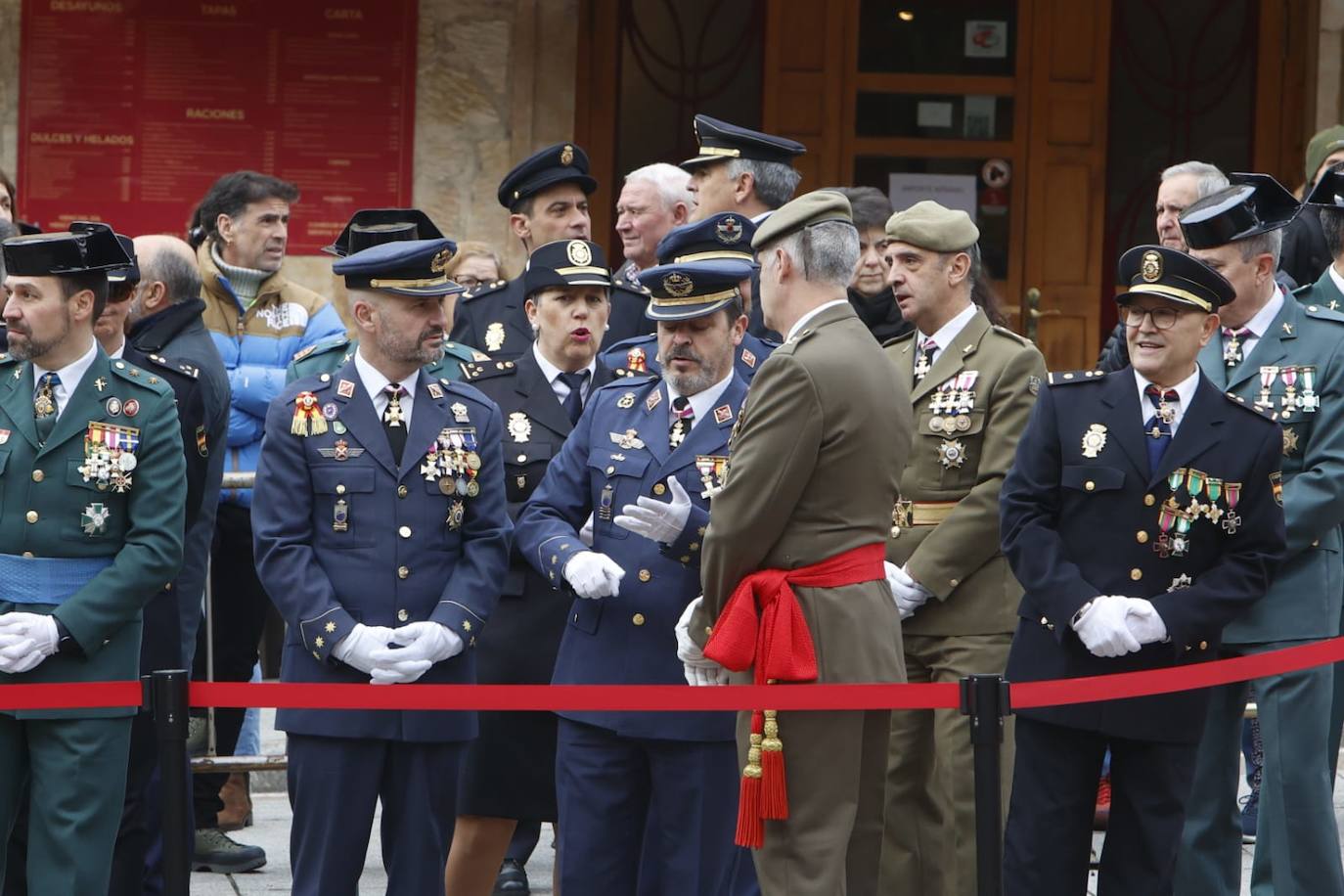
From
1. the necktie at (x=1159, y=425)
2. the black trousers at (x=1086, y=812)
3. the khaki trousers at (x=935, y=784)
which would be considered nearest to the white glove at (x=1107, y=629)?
the black trousers at (x=1086, y=812)

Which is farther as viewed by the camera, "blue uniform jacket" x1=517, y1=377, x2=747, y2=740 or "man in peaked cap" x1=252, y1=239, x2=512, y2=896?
"blue uniform jacket" x1=517, y1=377, x2=747, y2=740

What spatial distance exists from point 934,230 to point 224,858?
3127 millimetres

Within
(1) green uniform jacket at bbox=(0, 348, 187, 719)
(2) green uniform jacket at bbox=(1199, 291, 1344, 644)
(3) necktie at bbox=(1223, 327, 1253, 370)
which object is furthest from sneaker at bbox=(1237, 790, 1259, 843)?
(1) green uniform jacket at bbox=(0, 348, 187, 719)

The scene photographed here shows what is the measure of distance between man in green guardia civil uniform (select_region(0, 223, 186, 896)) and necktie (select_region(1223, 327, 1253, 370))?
2984 mm

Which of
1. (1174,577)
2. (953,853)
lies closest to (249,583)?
(953,853)

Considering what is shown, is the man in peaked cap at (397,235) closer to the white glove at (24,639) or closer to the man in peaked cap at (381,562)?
the man in peaked cap at (381,562)

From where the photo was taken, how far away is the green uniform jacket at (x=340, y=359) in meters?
6.78

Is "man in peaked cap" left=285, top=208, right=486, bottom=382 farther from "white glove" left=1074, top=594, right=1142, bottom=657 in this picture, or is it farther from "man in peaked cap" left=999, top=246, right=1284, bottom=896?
"white glove" left=1074, top=594, right=1142, bottom=657

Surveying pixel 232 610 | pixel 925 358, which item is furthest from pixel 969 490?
pixel 232 610

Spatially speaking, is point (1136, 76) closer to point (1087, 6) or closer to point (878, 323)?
point (1087, 6)

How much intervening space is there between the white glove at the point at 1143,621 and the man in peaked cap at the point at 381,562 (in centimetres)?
159

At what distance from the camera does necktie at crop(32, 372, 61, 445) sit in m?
5.43

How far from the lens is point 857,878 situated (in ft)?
17.2

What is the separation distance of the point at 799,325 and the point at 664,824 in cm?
135
